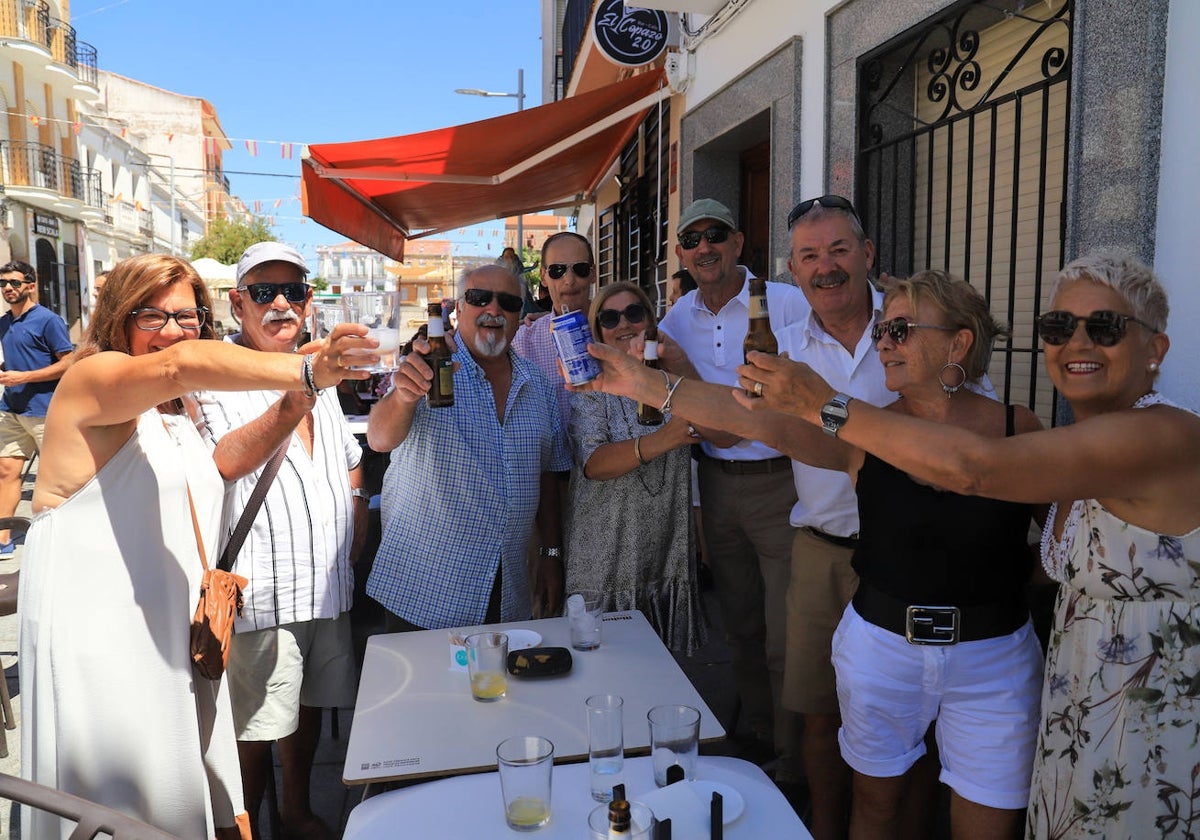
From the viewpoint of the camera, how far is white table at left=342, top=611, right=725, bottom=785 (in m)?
1.88

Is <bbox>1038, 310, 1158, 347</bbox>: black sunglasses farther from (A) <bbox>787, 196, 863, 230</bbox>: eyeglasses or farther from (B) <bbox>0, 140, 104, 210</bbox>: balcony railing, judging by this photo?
(B) <bbox>0, 140, 104, 210</bbox>: balcony railing

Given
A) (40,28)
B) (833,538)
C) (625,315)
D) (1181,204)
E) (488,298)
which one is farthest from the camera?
(40,28)

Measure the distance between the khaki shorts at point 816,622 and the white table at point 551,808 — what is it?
1.02 metres

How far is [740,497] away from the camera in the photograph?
336cm

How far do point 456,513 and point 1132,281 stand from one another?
2.11m

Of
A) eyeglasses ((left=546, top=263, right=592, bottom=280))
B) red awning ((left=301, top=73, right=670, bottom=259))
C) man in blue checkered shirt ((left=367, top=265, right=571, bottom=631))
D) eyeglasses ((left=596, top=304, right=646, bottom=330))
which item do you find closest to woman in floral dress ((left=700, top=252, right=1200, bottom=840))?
eyeglasses ((left=596, top=304, right=646, bottom=330))

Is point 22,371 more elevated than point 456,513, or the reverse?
point 22,371

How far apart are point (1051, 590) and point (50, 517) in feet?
9.59

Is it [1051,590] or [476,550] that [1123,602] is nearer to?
[1051,590]

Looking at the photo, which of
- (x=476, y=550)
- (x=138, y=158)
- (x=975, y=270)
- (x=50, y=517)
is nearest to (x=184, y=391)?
(x=50, y=517)

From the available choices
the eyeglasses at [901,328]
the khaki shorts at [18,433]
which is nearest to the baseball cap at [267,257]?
the eyeglasses at [901,328]

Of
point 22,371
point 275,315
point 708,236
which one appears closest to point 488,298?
point 275,315

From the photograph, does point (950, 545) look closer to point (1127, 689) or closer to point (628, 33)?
point (1127, 689)

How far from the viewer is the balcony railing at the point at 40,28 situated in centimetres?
2347
